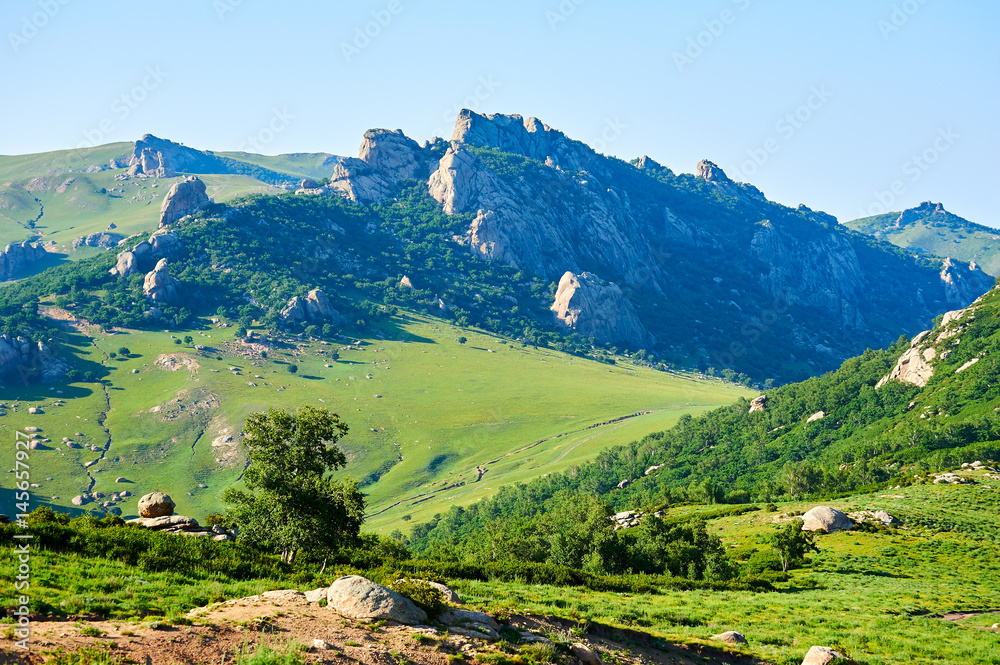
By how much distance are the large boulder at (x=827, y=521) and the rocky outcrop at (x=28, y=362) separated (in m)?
227

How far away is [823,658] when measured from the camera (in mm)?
24016

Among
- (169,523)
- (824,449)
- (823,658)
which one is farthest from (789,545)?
(824,449)

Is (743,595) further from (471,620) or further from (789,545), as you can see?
(471,620)

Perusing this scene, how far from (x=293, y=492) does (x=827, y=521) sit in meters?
71.7

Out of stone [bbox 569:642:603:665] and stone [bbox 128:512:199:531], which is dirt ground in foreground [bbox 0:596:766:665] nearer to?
stone [bbox 569:642:603:665]

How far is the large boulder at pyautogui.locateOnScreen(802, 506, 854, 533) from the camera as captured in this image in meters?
75.9

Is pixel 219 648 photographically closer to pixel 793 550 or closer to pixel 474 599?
pixel 474 599

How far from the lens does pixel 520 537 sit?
75500 mm

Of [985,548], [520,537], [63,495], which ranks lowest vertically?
[63,495]

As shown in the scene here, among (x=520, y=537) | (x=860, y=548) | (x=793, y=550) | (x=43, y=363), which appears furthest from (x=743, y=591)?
(x=43, y=363)

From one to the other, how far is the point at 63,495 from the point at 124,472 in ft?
51.5

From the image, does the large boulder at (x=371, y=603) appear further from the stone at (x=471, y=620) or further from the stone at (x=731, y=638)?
the stone at (x=731, y=638)

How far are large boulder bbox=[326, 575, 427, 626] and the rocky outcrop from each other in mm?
225305
